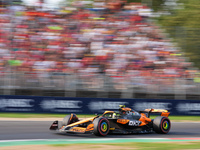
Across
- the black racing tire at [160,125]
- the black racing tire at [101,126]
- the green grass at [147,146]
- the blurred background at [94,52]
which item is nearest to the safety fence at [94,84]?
the blurred background at [94,52]

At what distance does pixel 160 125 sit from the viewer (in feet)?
32.2

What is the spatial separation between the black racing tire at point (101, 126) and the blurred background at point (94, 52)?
6231mm

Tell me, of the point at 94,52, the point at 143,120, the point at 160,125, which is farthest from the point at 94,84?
the point at 160,125

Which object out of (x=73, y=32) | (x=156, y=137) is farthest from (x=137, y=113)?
(x=73, y=32)

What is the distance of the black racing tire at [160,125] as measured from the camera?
981 cm

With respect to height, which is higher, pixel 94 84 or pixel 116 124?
pixel 94 84

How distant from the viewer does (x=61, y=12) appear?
59.6ft

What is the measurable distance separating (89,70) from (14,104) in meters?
3.80

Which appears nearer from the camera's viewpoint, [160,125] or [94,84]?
[160,125]

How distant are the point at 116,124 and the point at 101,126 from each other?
2.51 ft

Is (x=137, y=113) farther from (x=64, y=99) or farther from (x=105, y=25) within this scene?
(x=105, y=25)

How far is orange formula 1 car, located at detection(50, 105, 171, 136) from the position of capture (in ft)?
28.2

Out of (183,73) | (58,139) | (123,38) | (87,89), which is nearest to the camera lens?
(58,139)

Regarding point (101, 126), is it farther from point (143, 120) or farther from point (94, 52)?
point (94, 52)
